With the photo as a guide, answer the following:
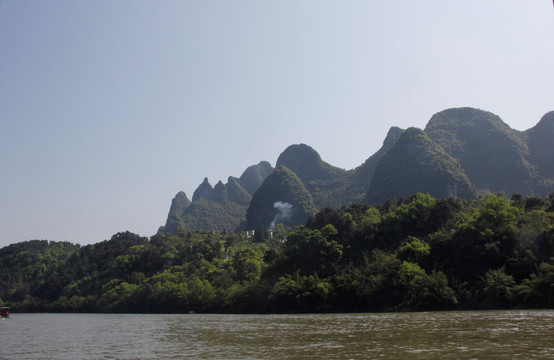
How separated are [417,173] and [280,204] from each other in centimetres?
4140

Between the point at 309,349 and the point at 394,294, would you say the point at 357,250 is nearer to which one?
the point at 394,294

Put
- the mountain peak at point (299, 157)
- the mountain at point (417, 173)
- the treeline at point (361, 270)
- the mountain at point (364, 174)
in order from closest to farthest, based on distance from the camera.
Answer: the treeline at point (361, 270), the mountain at point (417, 173), the mountain at point (364, 174), the mountain peak at point (299, 157)

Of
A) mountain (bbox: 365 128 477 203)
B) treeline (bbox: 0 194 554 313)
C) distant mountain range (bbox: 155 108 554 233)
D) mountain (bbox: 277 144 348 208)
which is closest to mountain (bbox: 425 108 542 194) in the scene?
distant mountain range (bbox: 155 108 554 233)

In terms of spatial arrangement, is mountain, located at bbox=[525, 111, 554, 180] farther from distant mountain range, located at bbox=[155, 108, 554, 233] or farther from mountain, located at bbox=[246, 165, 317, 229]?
mountain, located at bbox=[246, 165, 317, 229]

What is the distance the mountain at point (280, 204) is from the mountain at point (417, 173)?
2341 centimetres

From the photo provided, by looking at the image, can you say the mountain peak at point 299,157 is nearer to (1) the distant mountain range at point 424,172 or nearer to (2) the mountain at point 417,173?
(1) the distant mountain range at point 424,172

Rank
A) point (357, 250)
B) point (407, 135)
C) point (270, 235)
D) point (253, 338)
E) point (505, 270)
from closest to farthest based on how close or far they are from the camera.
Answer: point (253, 338) < point (505, 270) < point (357, 250) < point (270, 235) < point (407, 135)

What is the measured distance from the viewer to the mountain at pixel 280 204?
13700cm

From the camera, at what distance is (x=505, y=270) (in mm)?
36344

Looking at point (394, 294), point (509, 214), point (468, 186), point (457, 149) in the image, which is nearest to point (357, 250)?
point (394, 294)

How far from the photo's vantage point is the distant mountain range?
371 ft

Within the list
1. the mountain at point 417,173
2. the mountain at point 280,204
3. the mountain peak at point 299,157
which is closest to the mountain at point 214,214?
the mountain peak at point 299,157

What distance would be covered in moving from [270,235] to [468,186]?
148 ft

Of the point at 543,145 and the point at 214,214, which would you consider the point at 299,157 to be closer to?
the point at 214,214
